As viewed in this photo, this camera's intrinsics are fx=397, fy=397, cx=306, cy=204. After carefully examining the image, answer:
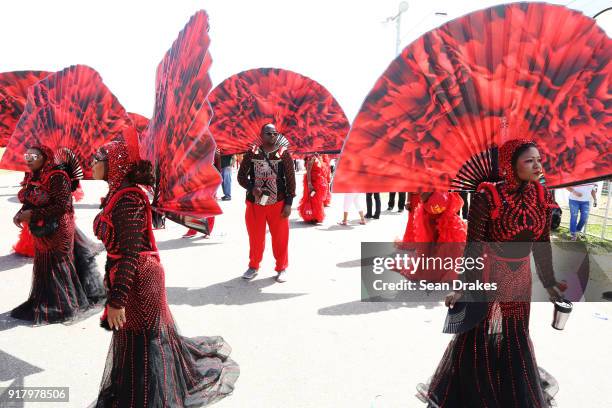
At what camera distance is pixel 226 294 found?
469 cm

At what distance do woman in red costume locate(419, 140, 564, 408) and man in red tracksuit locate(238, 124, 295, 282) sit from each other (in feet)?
9.90

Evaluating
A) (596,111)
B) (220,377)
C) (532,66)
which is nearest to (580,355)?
(596,111)

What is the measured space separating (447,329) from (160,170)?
6.54ft

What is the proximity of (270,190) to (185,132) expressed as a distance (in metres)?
2.67

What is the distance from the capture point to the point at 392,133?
6.66 feet

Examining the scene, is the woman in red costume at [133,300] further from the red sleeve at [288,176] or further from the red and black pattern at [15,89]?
the red and black pattern at [15,89]

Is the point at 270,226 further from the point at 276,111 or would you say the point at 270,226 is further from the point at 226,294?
the point at 276,111

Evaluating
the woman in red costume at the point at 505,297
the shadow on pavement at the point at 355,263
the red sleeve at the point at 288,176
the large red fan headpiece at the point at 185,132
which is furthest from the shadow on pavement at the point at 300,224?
the woman in red costume at the point at 505,297

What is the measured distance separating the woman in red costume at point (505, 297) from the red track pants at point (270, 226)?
3.06m

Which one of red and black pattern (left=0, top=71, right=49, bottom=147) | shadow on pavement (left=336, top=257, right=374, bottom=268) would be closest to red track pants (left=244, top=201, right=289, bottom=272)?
shadow on pavement (left=336, top=257, right=374, bottom=268)

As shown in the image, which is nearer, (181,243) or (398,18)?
(181,243)

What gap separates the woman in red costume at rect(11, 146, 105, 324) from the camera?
361 centimetres

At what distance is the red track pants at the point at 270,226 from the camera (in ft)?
16.8

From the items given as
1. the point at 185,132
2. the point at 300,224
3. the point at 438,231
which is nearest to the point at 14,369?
the point at 185,132
